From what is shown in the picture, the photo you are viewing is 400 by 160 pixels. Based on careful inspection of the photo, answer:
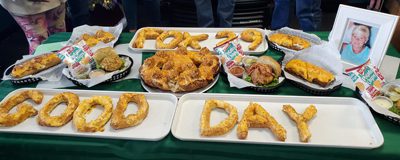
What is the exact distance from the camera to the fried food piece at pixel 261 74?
5.03 feet

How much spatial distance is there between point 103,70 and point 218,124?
30.9 inches

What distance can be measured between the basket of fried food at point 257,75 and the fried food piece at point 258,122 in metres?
0.17

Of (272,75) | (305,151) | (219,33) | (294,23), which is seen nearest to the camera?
(305,151)

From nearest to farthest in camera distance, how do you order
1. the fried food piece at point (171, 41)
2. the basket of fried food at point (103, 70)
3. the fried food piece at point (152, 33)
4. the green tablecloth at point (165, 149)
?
the green tablecloth at point (165, 149) → the basket of fried food at point (103, 70) → the fried food piece at point (171, 41) → the fried food piece at point (152, 33)

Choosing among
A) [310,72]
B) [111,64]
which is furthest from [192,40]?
[310,72]

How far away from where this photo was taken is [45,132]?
134cm

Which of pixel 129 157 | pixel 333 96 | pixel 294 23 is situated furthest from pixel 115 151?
pixel 294 23

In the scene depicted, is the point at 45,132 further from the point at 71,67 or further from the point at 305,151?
the point at 305,151

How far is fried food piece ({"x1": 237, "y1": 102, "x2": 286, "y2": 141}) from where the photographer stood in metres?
1.27

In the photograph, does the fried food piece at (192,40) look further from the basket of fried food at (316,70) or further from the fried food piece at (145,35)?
the basket of fried food at (316,70)

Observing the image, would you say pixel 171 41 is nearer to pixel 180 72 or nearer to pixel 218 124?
pixel 180 72

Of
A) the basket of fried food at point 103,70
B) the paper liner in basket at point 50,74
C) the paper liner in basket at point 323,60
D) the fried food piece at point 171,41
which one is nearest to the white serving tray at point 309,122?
the paper liner in basket at point 323,60

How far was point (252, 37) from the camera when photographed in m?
1.99

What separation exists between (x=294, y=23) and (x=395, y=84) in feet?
8.78
